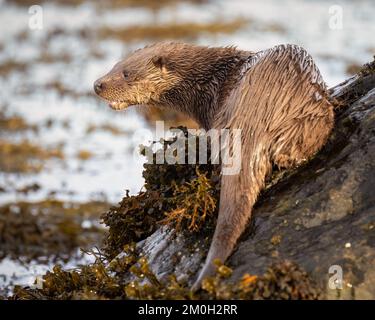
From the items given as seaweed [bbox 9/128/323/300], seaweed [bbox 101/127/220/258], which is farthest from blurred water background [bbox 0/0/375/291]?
seaweed [bbox 9/128/323/300]

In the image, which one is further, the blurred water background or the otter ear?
the blurred water background

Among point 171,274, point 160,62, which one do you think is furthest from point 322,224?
point 160,62

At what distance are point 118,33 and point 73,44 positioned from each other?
114cm

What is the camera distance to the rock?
3.25m

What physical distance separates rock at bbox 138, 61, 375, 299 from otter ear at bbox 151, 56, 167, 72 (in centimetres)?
119

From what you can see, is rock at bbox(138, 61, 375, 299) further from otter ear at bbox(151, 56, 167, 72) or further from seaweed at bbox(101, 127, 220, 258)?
otter ear at bbox(151, 56, 167, 72)

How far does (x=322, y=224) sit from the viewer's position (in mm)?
3426

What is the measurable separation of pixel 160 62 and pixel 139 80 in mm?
199

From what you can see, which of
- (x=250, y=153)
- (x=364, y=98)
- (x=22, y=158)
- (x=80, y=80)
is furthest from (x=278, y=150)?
(x=80, y=80)

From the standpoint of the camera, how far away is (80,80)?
12.3 meters

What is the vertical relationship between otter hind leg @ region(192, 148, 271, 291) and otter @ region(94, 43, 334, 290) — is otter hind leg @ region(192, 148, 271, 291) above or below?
below

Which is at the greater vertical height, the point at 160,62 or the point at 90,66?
the point at 90,66

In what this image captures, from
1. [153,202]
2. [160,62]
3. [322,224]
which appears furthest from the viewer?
[160,62]

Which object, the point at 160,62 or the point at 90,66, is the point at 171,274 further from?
the point at 90,66
